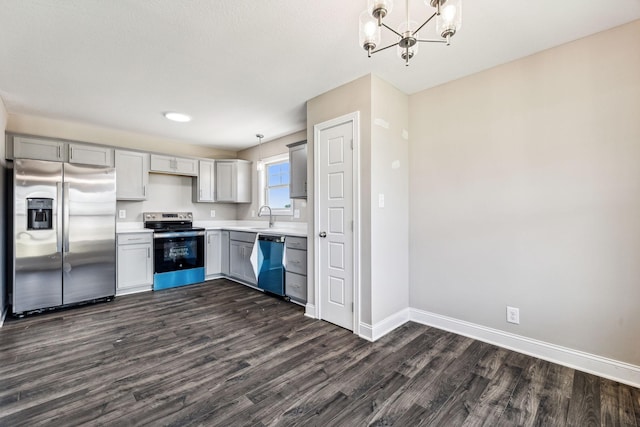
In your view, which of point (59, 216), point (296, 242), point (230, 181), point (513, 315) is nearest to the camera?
point (513, 315)

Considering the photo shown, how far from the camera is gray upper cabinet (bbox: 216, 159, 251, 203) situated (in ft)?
17.2

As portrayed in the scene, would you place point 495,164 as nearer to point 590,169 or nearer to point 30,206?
point 590,169

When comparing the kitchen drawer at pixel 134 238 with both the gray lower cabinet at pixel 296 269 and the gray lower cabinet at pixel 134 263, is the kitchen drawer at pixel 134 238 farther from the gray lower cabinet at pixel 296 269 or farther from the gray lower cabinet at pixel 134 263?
the gray lower cabinet at pixel 296 269

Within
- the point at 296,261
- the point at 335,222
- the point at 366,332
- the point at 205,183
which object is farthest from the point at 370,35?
the point at 205,183

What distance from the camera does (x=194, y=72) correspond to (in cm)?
Answer: 262

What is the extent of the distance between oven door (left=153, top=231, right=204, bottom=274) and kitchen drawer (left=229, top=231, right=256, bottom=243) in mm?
501

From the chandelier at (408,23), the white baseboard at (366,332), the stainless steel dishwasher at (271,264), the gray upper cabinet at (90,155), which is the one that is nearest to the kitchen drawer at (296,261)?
the stainless steel dishwasher at (271,264)

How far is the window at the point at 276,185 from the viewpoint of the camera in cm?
482

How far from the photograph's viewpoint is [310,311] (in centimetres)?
319

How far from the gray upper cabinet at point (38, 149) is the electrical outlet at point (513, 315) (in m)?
5.43

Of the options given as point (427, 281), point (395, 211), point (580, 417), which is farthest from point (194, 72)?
point (580, 417)

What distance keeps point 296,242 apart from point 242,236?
137 centimetres

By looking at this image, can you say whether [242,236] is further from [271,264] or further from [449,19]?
[449,19]

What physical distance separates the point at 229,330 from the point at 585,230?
3.16 meters
